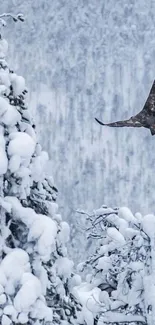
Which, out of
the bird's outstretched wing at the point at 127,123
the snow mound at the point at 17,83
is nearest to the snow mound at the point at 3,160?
the snow mound at the point at 17,83

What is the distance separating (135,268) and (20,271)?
4.87 ft

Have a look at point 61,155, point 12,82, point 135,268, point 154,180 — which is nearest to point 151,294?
point 135,268

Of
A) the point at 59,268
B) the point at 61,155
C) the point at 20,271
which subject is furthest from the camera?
the point at 61,155

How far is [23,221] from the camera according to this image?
438 cm

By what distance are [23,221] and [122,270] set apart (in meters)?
1.65

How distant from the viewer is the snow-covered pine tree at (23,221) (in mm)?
4129

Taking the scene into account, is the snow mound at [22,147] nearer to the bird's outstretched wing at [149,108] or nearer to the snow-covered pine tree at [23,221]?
the snow-covered pine tree at [23,221]

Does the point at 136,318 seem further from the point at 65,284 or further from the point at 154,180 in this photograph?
the point at 154,180

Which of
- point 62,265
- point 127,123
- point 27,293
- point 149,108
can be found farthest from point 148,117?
point 27,293

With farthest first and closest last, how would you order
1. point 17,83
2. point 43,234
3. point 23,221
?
point 17,83 → point 23,221 → point 43,234

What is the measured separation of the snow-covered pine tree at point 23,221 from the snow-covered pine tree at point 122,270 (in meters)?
0.80

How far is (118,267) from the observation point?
5.75 metres

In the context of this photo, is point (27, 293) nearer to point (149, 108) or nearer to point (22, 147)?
point (22, 147)

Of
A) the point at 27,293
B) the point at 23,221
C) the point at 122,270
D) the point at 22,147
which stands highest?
the point at 22,147
